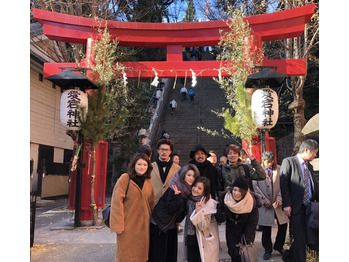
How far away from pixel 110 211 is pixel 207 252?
1.43m

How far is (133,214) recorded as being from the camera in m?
3.96

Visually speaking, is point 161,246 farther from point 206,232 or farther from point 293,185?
point 293,185

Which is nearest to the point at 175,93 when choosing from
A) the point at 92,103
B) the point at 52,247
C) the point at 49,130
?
the point at 49,130

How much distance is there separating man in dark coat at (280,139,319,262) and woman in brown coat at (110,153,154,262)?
204 centimetres

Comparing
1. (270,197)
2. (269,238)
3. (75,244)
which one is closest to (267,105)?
(270,197)

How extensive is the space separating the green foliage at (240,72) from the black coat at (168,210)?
3.70 meters

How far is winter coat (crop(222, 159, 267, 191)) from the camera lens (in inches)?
178

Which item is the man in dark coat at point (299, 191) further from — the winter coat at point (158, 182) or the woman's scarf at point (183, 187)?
the winter coat at point (158, 182)

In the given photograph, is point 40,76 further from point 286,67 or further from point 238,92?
point 286,67

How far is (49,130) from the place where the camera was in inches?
523

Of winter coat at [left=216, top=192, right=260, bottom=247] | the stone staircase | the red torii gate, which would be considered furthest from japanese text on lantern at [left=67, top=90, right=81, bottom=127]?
the stone staircase

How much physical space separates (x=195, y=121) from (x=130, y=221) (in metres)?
12.9

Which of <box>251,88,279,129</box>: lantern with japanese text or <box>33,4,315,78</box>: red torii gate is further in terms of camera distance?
<box>33,4,315,78</box>: red torii gate

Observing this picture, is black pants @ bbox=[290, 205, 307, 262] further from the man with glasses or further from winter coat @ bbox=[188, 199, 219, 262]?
the man with glasses
